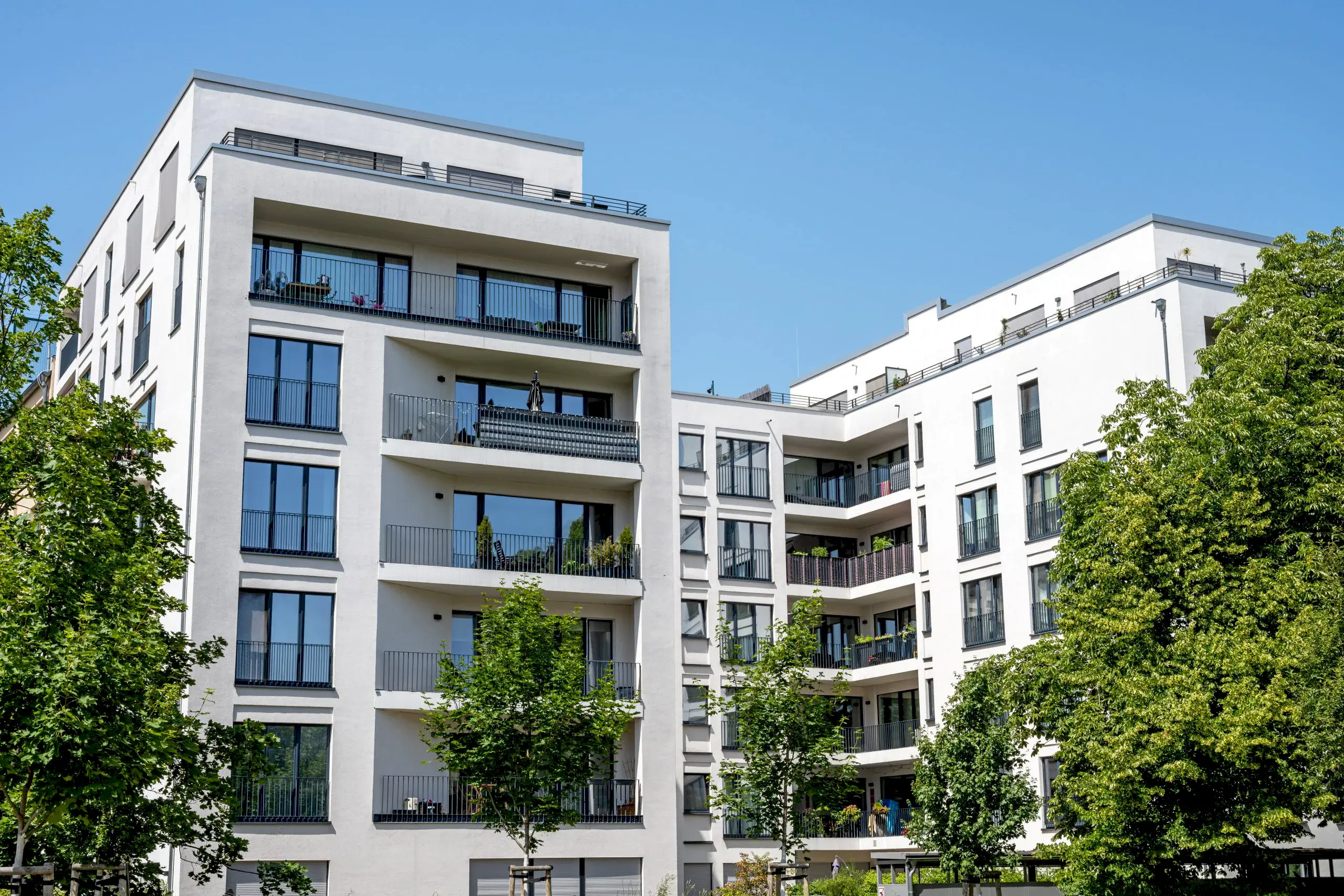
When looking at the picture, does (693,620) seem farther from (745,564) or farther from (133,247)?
(133,247)

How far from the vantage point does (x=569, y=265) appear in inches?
1678

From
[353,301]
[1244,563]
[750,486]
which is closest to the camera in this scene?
[1244,563]

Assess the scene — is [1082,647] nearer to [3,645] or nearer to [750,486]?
[3,645]

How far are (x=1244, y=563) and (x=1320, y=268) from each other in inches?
343

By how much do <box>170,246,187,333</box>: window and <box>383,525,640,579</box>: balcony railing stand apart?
8098 mm

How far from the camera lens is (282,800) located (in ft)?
116

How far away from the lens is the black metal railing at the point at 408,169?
4141cm

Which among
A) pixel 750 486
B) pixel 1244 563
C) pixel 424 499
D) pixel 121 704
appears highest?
pixel 750 486

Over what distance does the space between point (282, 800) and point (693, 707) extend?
24028 millimetres

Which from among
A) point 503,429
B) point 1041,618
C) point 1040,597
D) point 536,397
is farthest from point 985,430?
point 503,429

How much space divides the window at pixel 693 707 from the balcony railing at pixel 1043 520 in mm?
13940

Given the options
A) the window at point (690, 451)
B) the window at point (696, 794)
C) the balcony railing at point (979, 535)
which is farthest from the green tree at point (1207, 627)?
the window at point (690, 451)

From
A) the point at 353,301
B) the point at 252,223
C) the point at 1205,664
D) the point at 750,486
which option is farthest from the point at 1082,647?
the point at 750,486

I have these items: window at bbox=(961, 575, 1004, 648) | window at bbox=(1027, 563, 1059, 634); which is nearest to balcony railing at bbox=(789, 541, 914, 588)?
window at bbox=(961, 575, 1004, 648)
